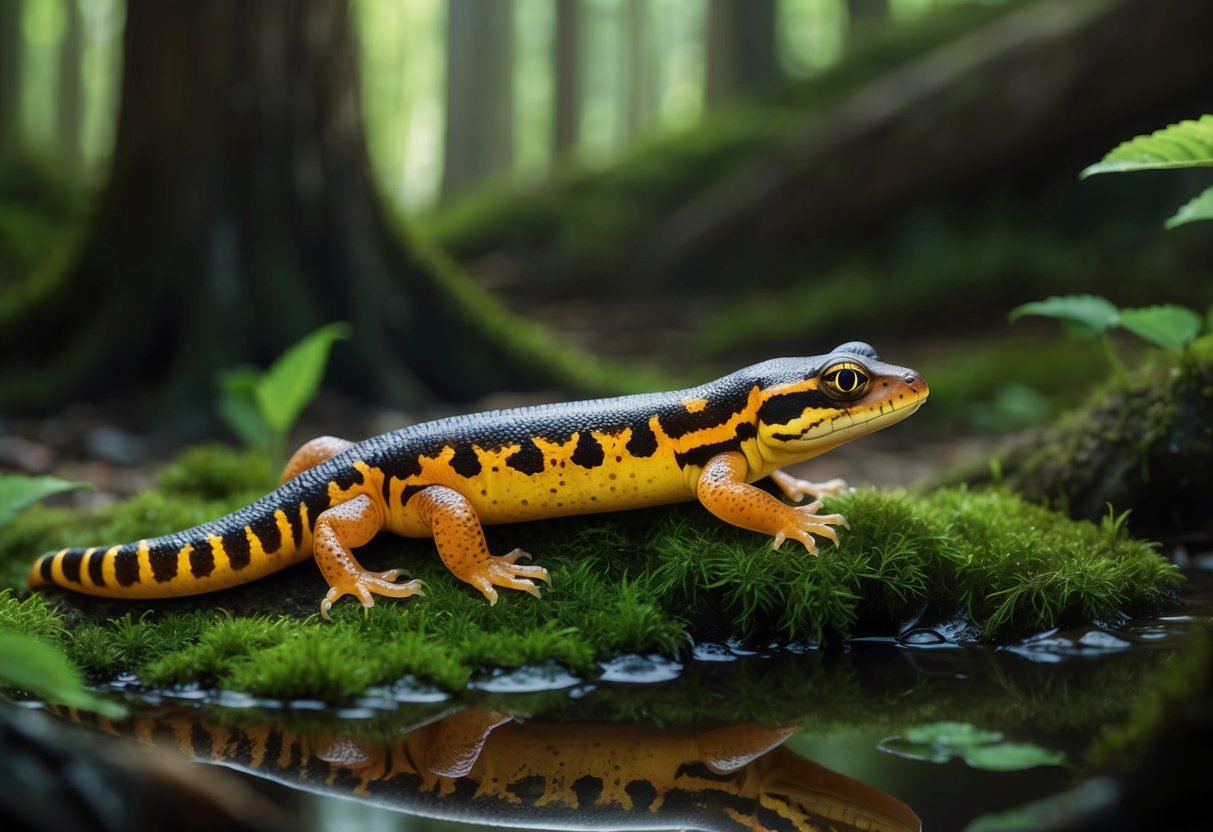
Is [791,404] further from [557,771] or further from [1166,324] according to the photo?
[1166,324]

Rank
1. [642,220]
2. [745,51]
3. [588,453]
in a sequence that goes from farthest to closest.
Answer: [745,51] → [642,220] → [588,453]

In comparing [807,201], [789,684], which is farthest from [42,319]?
[807,201]

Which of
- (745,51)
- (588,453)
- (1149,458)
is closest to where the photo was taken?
(588,453)

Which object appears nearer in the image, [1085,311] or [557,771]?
[557,771]

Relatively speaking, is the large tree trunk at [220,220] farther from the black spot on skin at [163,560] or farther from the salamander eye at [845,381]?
the salamander eye at [845,381]

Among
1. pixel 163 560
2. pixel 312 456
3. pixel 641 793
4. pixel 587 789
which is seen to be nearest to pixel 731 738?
pixel 641 793

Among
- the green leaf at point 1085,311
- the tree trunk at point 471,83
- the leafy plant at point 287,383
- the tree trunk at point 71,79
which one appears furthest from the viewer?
the tree trunk at point 71,79

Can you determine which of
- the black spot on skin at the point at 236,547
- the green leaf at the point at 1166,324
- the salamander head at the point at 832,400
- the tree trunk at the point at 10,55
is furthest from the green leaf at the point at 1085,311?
the tree trunk at the point at 10,55
